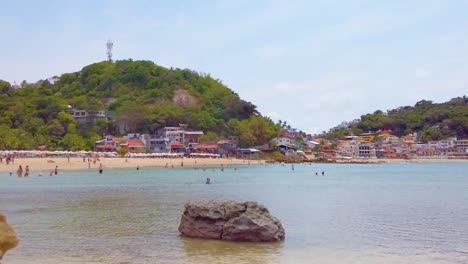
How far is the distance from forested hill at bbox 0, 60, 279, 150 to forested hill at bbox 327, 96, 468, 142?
48.4m

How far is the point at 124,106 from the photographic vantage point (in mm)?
132875

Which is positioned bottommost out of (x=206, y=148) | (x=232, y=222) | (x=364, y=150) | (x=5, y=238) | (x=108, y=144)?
(x=232, y=222)

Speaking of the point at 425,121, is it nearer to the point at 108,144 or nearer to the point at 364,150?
the point at 364,150

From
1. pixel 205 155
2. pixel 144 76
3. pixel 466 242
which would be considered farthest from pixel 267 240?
pixel 144 76

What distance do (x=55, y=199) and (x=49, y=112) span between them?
96734 millimetres

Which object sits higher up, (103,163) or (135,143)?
(135,143)

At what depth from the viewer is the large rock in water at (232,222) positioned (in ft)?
48.5

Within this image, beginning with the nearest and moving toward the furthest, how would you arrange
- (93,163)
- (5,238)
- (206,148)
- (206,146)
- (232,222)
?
(5,238)
(232,222)
(93,163)
(206,148)
(206,146)

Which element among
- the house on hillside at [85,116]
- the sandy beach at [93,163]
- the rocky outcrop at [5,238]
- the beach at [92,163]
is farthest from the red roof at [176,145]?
the rocky outcrop at [5,238]

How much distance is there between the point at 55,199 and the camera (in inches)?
1129

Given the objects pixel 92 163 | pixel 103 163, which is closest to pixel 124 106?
pixel 103 163

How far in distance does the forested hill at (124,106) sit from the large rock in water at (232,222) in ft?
260

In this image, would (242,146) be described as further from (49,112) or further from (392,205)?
(392,205)

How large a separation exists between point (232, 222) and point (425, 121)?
16589cm
